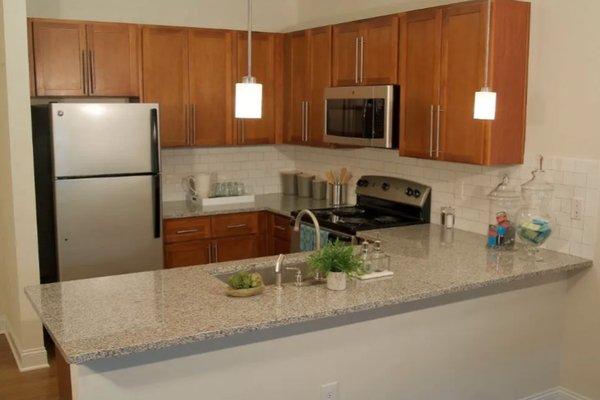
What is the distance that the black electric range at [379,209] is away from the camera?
4453mm

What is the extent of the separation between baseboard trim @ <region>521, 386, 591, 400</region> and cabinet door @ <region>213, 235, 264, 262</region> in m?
2.40

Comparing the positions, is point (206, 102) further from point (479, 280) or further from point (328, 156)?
point (479, 280)

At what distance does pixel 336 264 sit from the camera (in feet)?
9.52

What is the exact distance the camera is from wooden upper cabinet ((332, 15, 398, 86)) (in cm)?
429

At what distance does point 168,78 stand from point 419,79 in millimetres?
1963

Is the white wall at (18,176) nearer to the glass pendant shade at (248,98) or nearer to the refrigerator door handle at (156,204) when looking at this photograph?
the refrigerator door handle at (156,204)

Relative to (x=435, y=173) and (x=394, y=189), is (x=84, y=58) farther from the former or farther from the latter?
(x=435, y=173)

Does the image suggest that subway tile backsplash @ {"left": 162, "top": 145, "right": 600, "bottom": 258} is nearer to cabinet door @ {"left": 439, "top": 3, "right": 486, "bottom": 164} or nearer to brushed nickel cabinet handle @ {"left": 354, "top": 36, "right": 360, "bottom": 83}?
cabinet door @ {"left": 439, "top": 3, "right": 486, "bottom": 164}

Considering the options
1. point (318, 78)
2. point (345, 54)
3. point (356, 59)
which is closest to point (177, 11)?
point (318, 78)

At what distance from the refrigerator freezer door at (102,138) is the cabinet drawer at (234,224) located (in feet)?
2.42

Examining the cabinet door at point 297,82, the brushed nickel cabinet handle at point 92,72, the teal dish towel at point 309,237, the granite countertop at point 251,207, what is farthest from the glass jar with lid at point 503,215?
the brushed nickel cabinet handle at point 92,72

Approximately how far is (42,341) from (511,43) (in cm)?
344

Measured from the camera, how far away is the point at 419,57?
4.09 m

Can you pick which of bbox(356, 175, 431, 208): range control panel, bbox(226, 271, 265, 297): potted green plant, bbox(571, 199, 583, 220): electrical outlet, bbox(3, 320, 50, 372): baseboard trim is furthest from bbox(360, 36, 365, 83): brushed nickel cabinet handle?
bbox(3, 320, 50, 372): baseboard trim
